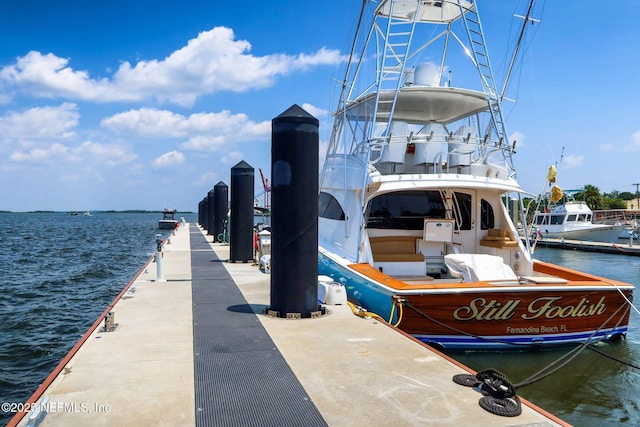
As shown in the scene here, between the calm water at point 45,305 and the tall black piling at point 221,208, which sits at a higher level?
the tall black piling at point 221,208

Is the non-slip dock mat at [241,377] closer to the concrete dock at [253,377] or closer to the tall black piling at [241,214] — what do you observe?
the concrete dock at [253,377]

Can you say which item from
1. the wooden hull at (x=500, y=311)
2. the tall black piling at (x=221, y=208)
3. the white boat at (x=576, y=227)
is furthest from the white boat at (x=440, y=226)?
the white boat at (x=576, y=227)

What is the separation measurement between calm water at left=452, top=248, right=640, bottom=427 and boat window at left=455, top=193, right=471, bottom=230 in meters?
3.91

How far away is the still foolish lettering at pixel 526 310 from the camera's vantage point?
8562mm

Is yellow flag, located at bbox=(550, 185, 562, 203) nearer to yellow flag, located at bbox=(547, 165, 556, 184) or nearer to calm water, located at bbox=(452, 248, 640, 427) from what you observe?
yellow flag, located at bbox=(547, 165, 556, 184)

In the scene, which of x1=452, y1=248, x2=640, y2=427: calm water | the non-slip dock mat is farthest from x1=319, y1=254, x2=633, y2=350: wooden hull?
the non-slip dock mat

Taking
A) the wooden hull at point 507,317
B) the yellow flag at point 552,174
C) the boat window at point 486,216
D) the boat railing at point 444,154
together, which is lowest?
the wooden hull at point 507,317

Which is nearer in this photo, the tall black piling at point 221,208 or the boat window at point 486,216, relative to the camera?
the boat window at point 486,216

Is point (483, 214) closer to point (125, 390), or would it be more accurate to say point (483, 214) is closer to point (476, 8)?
point (476, 8)

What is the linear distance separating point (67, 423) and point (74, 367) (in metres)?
1.51

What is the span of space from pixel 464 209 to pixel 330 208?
338 centimetres

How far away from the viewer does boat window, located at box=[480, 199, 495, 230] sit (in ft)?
41.5

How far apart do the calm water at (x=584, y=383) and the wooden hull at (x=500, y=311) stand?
0.27 metres

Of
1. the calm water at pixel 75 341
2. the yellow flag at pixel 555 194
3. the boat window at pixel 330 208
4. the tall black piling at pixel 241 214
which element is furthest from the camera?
the tall black piling at pixel 241 214
